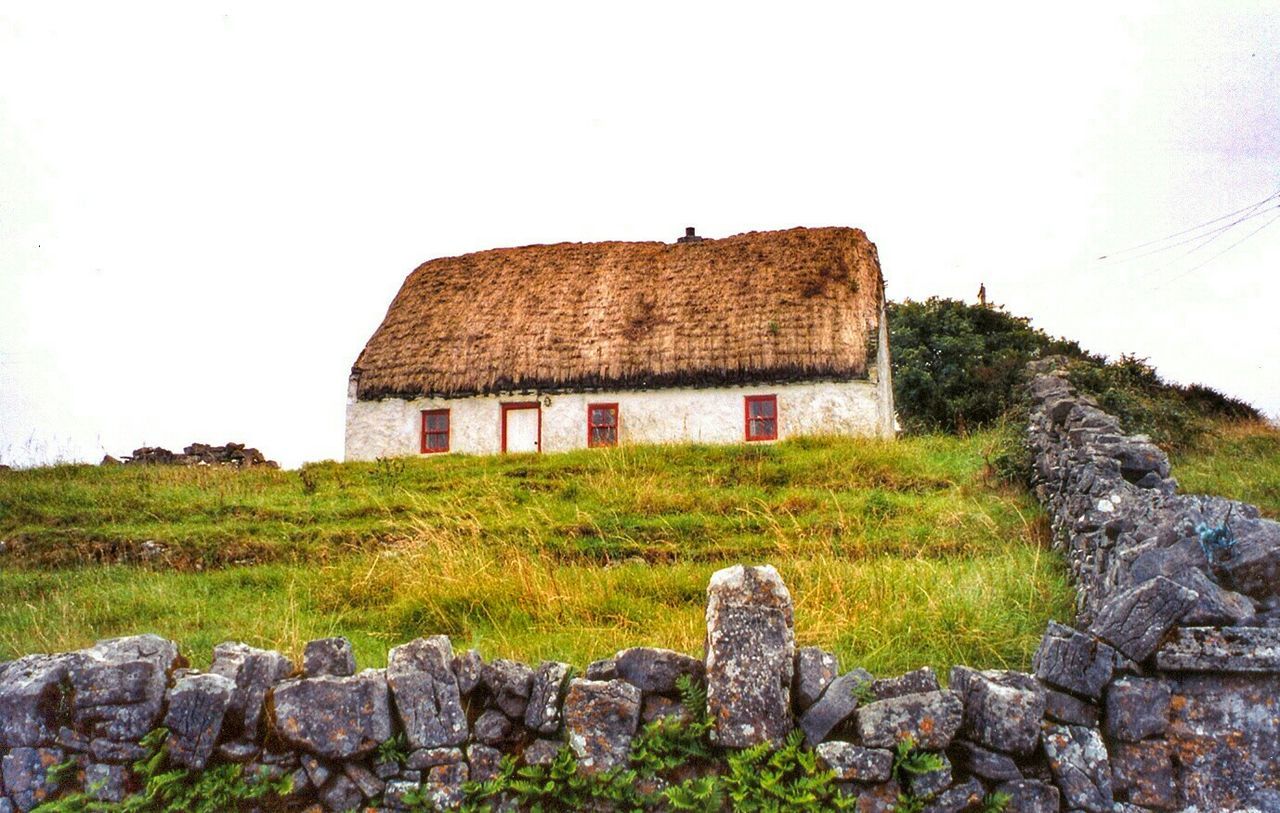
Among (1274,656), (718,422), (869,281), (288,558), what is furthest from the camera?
(869,281)

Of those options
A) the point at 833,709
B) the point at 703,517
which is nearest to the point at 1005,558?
the point at 703,517

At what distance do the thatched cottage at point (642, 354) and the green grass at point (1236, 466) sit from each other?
20.8ft

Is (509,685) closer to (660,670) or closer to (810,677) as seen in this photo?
(660,670)

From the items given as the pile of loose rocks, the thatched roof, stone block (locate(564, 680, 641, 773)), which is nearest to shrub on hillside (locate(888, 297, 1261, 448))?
the thatched roof

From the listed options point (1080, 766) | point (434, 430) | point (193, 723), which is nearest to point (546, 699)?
point (193, 723)

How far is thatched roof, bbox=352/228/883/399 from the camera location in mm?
19578

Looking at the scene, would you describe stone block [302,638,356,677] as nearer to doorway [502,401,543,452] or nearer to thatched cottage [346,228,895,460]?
thatched cottage [346,228,895,460]

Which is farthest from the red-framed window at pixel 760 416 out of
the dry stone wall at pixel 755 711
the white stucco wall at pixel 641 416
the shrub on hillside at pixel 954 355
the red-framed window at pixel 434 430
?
the dry stone wall at pixel 755 711

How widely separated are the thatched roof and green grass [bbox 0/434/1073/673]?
3808 millimetres

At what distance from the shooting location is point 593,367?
20250 mm

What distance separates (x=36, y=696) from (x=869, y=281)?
64.2 feet

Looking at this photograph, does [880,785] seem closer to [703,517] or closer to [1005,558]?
[1005,558]

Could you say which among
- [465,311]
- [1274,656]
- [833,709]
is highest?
[465,311]

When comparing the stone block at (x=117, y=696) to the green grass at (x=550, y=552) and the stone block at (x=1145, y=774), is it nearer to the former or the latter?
the green grass at (x=550, y=552)
